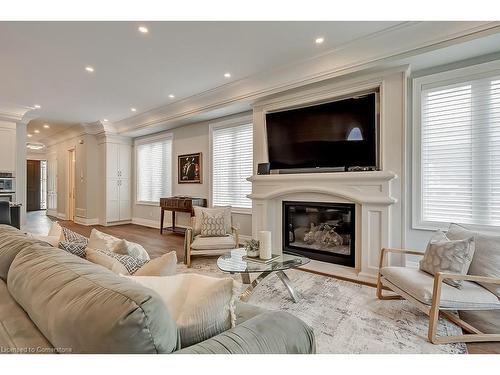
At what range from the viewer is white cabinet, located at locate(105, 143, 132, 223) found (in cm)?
740

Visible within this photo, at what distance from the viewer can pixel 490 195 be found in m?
2.88

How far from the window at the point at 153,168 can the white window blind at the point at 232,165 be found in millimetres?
1716

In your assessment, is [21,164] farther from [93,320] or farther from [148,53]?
[93,320]

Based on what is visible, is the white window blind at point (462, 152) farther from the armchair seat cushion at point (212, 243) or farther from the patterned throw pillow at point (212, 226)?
the patterned throw pillow at point (212, 226)

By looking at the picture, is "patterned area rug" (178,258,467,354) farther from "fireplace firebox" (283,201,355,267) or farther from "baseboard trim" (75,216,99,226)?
"baseboard trim" (75,216,99,226)

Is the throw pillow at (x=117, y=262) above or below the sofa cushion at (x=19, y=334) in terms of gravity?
above

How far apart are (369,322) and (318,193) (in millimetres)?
1764

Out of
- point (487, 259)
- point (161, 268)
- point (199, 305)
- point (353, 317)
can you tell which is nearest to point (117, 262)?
point (161, 268)

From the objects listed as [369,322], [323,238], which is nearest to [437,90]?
[323,238]

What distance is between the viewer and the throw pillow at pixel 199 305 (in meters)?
0.90

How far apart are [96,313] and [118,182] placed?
768cm

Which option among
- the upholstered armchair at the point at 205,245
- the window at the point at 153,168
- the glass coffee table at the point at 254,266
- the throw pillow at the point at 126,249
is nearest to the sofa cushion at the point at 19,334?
the throw pillow at the point at 126,249
